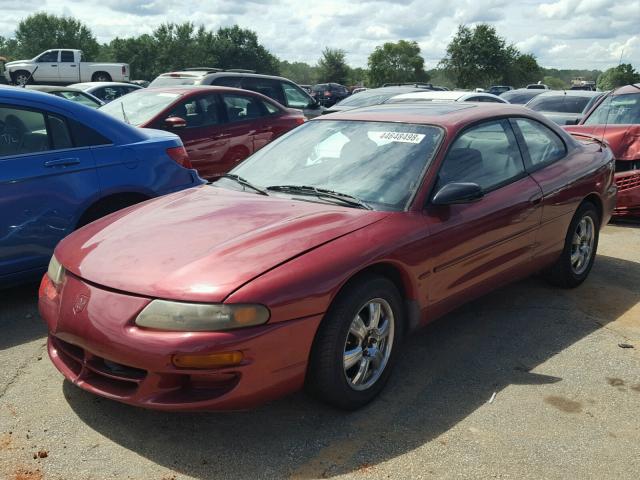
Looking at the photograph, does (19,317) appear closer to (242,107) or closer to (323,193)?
(323,193)

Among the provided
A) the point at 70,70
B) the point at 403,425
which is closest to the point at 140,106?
the point at 403,425

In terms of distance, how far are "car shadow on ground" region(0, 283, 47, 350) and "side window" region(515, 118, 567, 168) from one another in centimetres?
349

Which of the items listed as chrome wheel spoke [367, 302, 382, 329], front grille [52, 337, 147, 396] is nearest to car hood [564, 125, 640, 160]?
chrome wheel spoke [367, 302, 382, 329]

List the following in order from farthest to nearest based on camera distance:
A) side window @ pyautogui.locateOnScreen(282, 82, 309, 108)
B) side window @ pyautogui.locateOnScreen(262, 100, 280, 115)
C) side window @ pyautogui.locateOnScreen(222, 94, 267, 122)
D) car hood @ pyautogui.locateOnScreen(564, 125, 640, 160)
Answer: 1. side window @ pyautogui.locateOnScreen(282, 82, 309, 108)
2. side window @ pyautogui.locateOnScreen(262, 100, 280, 115)
3. side window @ pyautogui.locateOnScreen(222, 94, 267, 122)
4. car hood @ pyautogui.locateOnScreen(564, 125, 640, 160)

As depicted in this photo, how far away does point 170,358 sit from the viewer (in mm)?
2703

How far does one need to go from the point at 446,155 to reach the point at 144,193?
8.20ft

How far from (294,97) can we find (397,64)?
284 ft

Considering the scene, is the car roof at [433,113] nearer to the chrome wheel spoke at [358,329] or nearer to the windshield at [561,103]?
the chrome wheel spoke at [358,329]

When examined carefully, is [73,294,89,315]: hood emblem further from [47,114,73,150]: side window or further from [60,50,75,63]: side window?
[60,50,75,63]: side window

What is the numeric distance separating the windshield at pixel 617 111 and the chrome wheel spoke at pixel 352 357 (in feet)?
20.9

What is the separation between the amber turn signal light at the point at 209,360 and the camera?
270cm

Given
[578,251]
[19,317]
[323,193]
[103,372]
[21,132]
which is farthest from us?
[578,251]

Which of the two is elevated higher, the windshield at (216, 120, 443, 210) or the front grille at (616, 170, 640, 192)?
the windshield at (216, 120, 443, 210)

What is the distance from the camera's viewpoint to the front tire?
3.01 m
